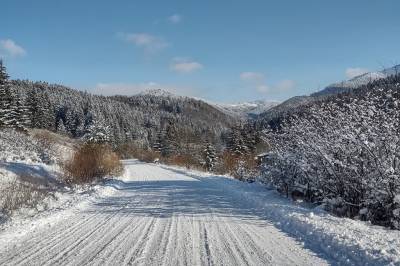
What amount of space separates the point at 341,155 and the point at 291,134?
3.95m

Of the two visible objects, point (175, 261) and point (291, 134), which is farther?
point (291, 134)

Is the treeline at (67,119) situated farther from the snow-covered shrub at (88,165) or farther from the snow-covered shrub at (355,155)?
the snow-covered shrub at (355,155)

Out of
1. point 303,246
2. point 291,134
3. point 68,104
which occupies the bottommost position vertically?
point 303,246

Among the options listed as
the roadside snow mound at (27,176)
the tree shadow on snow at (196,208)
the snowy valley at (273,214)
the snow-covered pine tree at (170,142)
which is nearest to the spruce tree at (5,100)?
the roadside snow mound at (27,176)

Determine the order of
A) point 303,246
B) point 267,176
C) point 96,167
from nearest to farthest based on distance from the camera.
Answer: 1. point 303,246
2. point 267,176
3. point 96,167

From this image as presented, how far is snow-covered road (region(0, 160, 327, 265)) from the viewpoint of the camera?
7406 millimetres

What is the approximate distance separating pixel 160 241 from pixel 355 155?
290 inches

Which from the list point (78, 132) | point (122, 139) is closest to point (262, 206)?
point (78, 132)

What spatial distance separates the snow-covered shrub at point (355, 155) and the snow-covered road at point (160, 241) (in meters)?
3.01

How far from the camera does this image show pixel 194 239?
9156 millimetres

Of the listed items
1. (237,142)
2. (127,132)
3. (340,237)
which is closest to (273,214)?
(340,237)

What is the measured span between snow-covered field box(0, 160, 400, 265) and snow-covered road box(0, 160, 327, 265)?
0.05 ft

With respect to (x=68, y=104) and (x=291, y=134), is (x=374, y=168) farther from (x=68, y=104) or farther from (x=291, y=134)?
(x=68, y=104)

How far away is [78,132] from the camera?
119 meters
